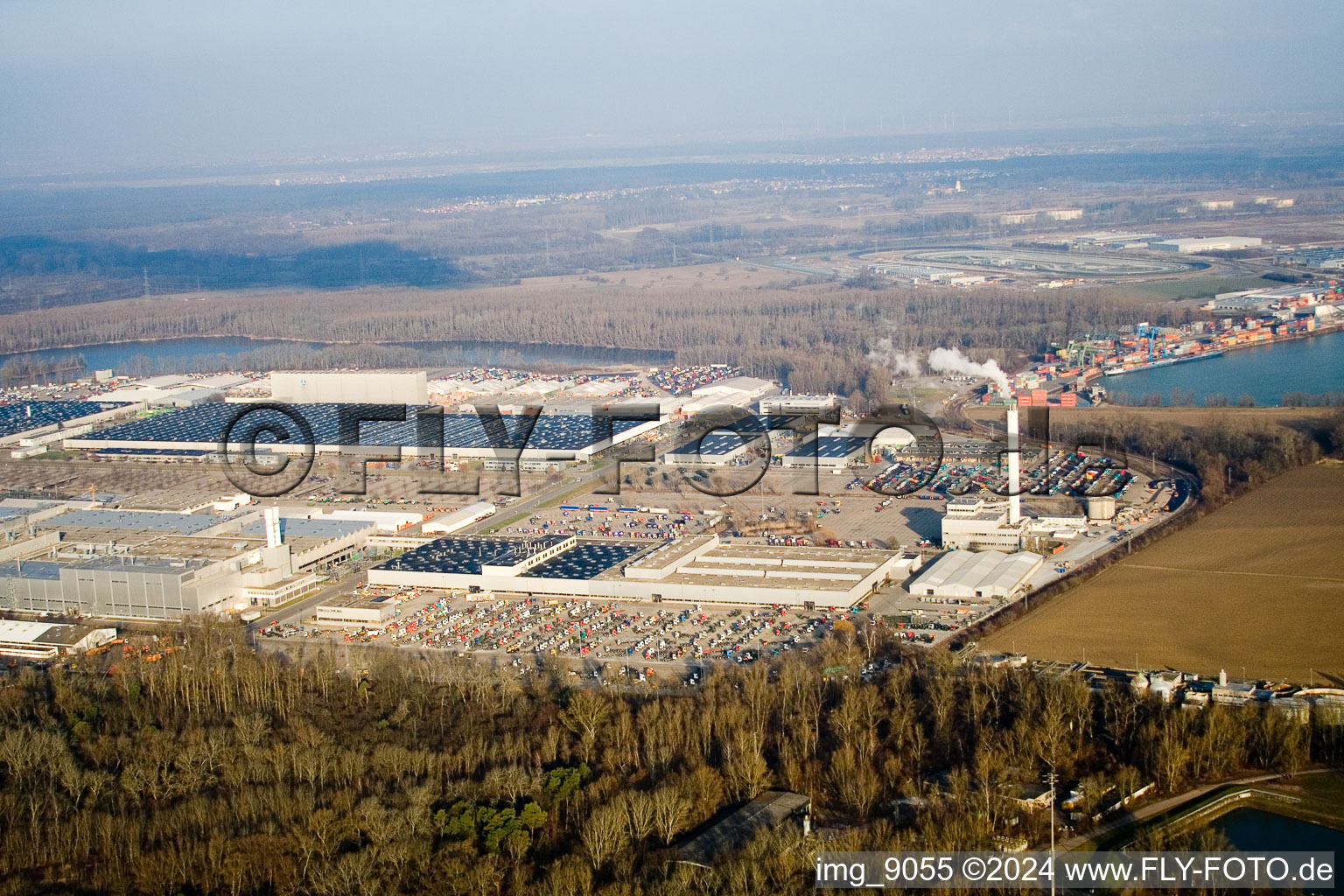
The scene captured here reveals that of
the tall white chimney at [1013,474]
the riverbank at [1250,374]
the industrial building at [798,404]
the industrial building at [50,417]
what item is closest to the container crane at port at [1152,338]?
the riverbank at [1250,374]

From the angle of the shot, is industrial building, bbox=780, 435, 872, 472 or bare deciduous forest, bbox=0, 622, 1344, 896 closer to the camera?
bare deciduous forest, bbox=0, 622, 1344, 896

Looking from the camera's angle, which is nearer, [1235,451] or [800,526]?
[800,526]

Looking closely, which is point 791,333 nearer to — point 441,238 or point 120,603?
point 120,603

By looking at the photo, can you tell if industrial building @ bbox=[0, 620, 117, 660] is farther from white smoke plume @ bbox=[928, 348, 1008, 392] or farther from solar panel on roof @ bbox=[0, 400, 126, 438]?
white smoke plume @ bbox=[928, 348, 1008, 392]

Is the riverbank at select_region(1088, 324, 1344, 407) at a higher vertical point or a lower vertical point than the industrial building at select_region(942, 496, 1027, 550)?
higher

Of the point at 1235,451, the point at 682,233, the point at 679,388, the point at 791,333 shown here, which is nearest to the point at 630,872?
the point at 1235,451

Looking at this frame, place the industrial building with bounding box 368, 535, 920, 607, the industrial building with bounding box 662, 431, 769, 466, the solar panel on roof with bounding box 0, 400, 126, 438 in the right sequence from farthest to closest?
the solar panel on roof with bounding box 0, 400, 126, 438, the industrial building with bounding box 662, 431, 769, 466, the industrial building with bounding box 368, 535, 920, 607

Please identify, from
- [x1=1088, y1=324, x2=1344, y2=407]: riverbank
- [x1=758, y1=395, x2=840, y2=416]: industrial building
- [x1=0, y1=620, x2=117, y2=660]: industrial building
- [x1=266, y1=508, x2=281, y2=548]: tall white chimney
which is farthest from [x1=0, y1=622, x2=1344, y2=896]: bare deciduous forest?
[x1=1088, y1=324, x2=1344, y2=407]: riverbank

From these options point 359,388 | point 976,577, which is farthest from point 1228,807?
point 359,388
